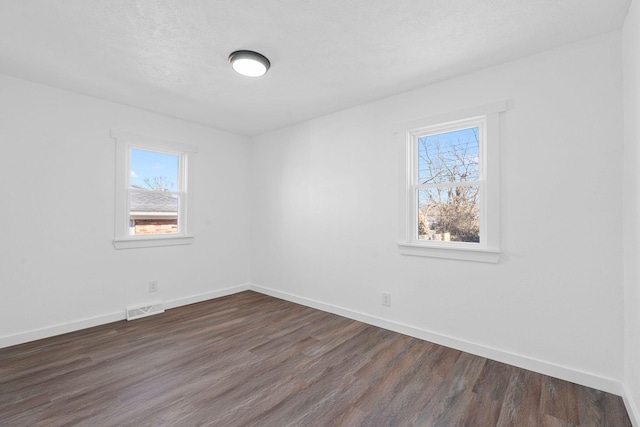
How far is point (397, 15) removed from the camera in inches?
79.2

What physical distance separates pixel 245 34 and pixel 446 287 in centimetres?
281

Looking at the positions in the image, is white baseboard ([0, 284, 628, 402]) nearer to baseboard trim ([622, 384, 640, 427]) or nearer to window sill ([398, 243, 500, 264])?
baseboard trim ([622, 384, 640, 427])

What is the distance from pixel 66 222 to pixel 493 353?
4441mm

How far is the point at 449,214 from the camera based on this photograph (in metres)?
3.02

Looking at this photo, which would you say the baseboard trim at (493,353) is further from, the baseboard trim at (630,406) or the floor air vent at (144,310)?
the floor air vent at (144,310)

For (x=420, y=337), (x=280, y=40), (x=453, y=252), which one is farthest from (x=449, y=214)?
(x=280, y=40)

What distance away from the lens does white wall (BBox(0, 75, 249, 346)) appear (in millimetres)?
2900

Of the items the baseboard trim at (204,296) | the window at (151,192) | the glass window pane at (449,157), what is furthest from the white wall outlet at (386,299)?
the window at (151,192)

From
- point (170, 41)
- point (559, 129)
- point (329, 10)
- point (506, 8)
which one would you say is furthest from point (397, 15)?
point (170, 41)

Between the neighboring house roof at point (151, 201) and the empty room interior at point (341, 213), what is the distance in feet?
0.10

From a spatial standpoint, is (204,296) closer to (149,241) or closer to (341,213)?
(149,241)

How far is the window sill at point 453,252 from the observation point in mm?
2638

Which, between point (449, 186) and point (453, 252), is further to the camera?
point (449, 186)

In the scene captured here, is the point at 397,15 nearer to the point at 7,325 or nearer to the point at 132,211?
the point at 132,211
